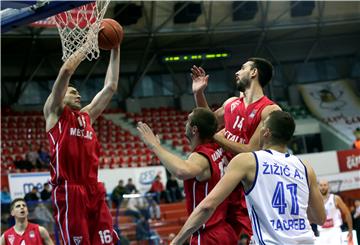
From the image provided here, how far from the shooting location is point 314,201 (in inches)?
151

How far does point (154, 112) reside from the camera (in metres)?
23.2

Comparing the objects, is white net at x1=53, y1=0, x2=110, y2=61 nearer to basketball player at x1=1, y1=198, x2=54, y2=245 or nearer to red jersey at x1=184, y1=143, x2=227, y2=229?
red jersey at x1=184, y1=143, x2=227, y2=229

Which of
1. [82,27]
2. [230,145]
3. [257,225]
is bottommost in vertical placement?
[257,225]

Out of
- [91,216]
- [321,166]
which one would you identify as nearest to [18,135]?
[321,166]

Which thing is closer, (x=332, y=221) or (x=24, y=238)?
(x=24, y=238)

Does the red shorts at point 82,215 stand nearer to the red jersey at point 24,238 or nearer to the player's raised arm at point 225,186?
the player's raised arm at point 225,186

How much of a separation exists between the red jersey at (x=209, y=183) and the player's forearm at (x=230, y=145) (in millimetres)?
37

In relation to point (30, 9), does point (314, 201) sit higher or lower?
lower

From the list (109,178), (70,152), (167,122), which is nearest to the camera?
(70,152)

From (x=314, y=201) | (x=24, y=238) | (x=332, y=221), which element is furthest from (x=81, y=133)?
(x=332, y=221)

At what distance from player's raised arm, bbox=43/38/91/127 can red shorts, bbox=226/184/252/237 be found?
5.09ft

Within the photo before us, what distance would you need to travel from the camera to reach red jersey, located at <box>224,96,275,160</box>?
5000 millimetres

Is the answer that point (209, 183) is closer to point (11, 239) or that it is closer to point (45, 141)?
point (11, 239)

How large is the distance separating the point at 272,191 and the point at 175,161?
2.36 feet
